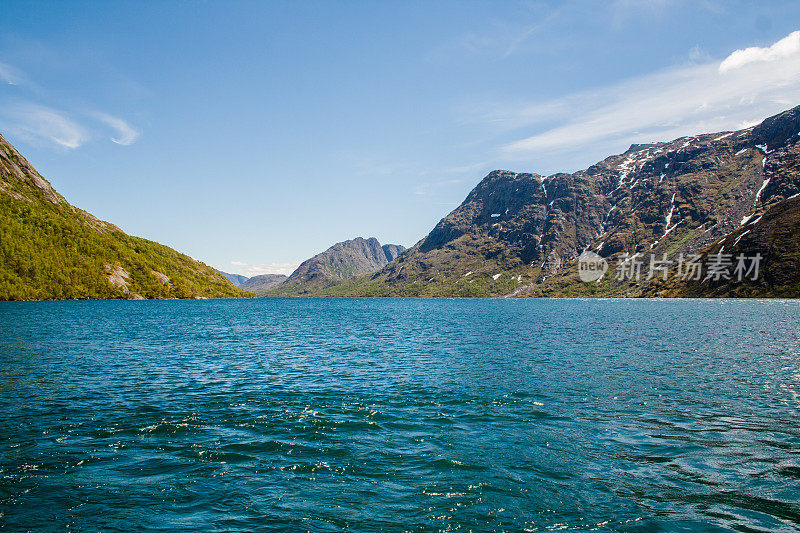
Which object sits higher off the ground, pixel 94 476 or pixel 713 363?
pixel 94 476

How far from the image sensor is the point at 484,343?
6569 centimetres

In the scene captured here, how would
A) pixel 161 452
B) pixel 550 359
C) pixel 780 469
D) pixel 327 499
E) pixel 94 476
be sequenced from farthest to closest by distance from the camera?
pixel 550 359 → pixel 161 452 → pixel 780 469 → pixel 94 476 → pixel 327 499

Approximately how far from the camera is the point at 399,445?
70.1ft

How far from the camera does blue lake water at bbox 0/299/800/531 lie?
47.0ft

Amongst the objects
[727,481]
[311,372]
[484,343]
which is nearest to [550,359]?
[484,343]

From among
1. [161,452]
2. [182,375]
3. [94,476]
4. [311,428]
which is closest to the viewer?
[94,476]

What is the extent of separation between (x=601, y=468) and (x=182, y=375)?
37.8 meters

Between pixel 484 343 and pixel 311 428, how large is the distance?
1818 inches

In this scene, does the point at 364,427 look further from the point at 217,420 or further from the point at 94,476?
the point at 94,476

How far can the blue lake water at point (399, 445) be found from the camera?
14336mm

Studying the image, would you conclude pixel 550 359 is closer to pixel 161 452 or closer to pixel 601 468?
pixel 601 468

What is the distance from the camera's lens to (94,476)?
17.0 metres

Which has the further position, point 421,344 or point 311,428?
point 421,344

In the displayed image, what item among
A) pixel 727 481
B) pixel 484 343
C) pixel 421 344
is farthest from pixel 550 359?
pixel 727 481
